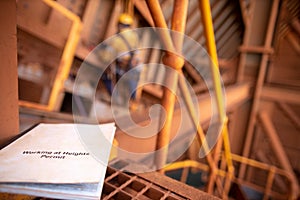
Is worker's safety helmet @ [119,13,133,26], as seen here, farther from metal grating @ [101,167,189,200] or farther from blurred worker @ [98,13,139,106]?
metal grating @ [101,167,189,200]

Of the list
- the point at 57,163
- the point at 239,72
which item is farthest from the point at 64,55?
the point at 239,72

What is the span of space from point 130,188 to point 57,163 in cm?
29

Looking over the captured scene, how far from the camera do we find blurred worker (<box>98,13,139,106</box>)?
13.8 ft

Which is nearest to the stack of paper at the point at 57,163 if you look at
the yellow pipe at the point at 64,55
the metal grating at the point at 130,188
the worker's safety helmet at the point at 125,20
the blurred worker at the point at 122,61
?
the metal grating at the point at 130,188

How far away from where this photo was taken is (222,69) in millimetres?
5590

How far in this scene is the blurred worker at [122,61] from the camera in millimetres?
4215

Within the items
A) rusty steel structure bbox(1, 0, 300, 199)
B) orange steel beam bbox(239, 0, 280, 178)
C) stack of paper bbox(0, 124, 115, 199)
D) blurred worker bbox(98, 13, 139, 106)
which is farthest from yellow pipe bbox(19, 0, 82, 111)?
orange steel beam bbox(239, 0, 280, 178)

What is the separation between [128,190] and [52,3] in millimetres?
3151

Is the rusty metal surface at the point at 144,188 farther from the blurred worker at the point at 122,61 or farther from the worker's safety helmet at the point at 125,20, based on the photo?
the blurred worker at the point at 122,61

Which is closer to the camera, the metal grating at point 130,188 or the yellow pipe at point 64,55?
the metal grating at point 130,188

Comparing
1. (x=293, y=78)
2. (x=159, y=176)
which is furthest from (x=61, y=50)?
(x=293, y=78)

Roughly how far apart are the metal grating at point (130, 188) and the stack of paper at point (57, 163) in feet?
0.39

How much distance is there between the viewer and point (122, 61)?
4504mm

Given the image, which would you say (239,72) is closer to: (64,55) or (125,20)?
(125,20)
